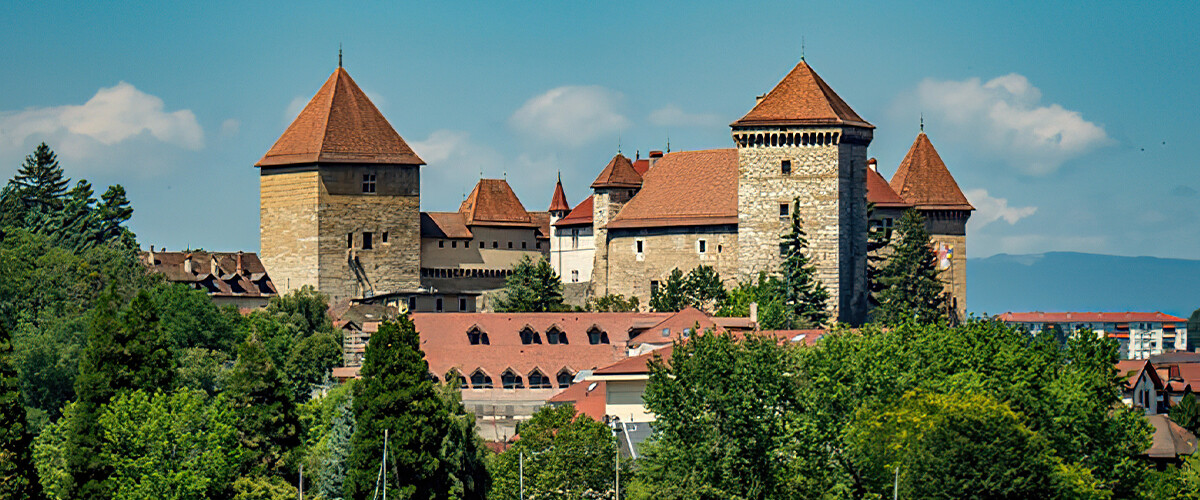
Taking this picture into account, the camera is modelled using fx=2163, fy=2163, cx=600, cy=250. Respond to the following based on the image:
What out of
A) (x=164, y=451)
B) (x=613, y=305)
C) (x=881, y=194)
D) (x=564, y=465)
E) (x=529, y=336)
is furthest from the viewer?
(x=881, y=194)

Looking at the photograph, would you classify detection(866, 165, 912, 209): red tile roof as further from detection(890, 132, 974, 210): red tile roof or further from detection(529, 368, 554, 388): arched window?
detection(529, 368, 554, 388): arched window

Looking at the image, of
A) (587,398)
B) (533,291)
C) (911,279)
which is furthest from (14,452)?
(911,279)

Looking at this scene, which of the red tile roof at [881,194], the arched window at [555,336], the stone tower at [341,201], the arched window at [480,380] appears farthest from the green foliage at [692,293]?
the stone tower at [341,201]

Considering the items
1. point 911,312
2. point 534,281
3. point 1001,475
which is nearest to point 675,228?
point 534,281

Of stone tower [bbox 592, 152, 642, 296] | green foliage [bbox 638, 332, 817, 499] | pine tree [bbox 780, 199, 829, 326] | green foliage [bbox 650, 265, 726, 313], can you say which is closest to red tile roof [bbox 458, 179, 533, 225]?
stone tower [bbox 592, 152, 642, 296]

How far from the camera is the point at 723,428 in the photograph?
52062mm

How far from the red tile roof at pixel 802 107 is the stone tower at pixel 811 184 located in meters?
0.04

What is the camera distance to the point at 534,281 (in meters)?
104

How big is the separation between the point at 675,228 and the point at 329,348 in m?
21.3

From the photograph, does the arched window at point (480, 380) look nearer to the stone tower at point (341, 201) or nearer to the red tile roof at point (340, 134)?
the stone tower at point (341, 201)

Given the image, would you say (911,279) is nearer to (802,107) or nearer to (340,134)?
(802,107)

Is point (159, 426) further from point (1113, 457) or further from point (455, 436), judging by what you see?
point (1113, 457)

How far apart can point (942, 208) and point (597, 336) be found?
24.5m

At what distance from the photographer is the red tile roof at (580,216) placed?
112m
